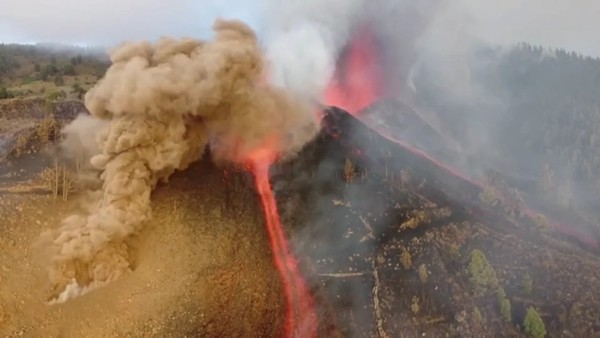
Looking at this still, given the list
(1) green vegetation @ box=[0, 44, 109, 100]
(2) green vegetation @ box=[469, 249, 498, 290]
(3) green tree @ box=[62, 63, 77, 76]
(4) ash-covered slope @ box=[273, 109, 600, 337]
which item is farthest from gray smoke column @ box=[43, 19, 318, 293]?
(3) green tree @ box=[62, 63, 77, 76]

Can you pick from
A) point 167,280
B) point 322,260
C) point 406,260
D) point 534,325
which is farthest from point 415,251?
point 167,280

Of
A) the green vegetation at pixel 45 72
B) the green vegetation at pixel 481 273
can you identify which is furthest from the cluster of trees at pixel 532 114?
the green vegetation at pixel 45 72

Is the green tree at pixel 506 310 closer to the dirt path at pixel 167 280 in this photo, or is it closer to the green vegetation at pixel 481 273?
the green vegetation at pixel 481 273

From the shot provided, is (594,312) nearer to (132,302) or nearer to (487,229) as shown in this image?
(487,229)

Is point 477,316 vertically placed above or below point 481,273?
below

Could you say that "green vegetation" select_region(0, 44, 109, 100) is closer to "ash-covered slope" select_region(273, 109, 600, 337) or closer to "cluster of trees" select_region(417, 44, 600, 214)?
"ash-covered slope" select_region(273, 109, 600, 337)

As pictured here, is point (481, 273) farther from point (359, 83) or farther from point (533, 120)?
point (533, 120)

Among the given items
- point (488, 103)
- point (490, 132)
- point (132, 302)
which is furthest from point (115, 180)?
point (488, 103)
